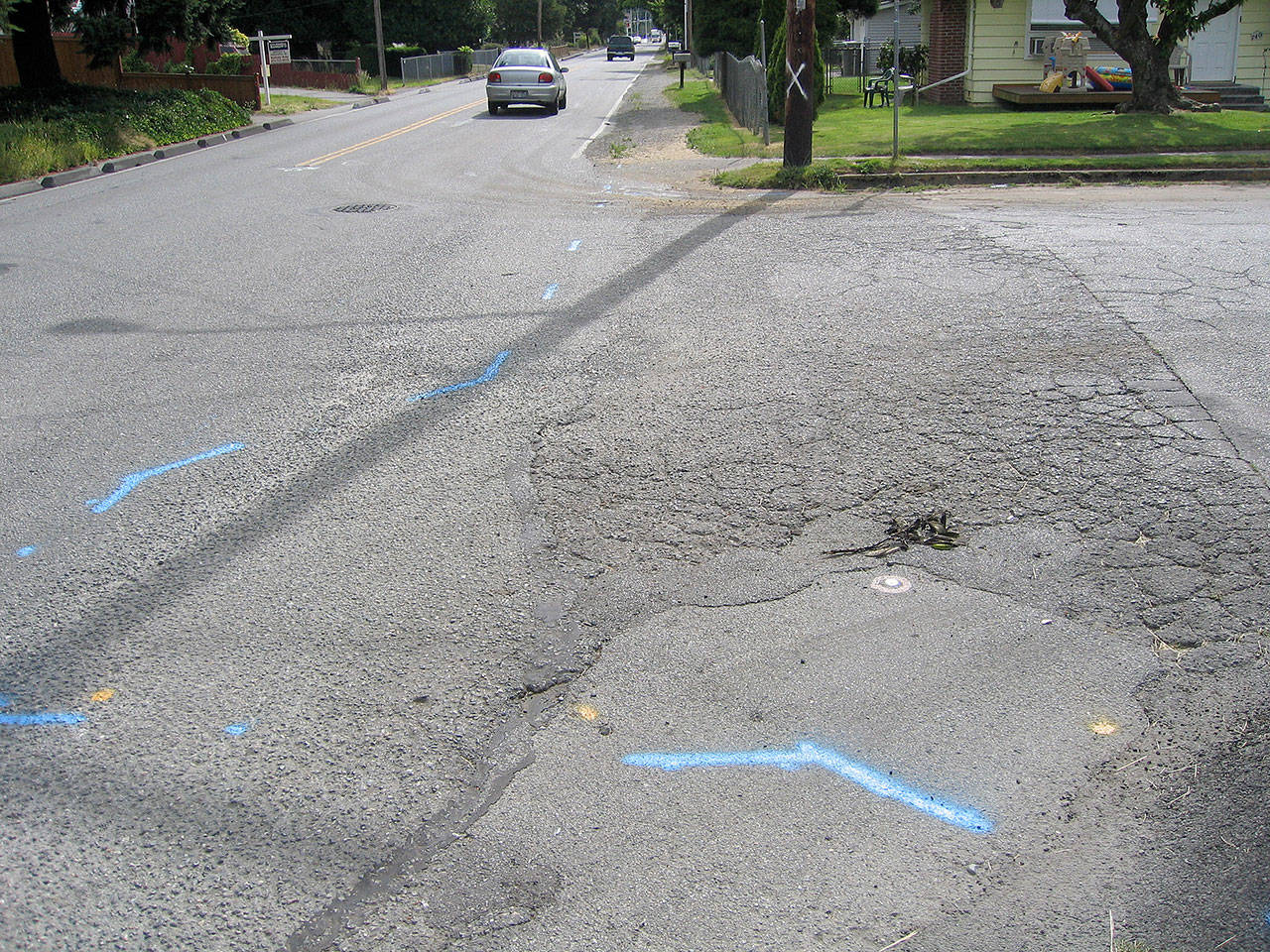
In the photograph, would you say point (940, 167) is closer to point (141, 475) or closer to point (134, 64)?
point (141, 475)

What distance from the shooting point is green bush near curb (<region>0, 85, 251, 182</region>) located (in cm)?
1761

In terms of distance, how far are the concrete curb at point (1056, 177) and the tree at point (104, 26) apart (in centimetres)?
1749

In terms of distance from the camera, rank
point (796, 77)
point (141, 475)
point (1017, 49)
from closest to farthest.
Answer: point (141, 475) → point (796, 77) → point (1017, 49)

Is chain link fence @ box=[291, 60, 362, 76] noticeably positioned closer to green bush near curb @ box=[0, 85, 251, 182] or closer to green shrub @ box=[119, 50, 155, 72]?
green shrub @ box=[119, 50, 155, 72]

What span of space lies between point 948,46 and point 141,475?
86.0 ft

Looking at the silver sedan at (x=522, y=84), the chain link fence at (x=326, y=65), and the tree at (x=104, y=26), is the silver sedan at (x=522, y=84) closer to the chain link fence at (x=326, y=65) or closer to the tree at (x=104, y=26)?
the tree at (x=104, y=26)

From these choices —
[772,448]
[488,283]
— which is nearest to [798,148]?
[488,283]

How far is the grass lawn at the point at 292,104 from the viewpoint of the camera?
31.6 metres

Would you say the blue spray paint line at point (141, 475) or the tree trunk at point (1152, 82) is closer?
the blue spray paint line at point (141, 475)

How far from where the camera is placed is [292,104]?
3384cm

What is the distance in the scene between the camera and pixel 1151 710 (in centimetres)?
358

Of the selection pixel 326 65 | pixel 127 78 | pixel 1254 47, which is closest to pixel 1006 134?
pixel 1254 47

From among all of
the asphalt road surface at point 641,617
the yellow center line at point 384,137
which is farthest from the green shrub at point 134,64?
the asphalt road surface at point 641,617

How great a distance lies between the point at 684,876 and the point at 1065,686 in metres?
1.64
